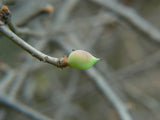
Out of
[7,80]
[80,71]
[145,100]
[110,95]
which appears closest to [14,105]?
[7,80]

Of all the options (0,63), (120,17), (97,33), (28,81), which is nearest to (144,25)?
(120,17)

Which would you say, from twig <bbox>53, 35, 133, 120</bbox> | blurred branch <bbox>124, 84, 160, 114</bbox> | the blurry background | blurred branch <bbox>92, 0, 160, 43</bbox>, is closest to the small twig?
the blurry background

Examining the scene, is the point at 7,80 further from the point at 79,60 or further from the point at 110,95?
the point at 79,60

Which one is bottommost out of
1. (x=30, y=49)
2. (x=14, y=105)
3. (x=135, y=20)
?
(x=30, y=49)

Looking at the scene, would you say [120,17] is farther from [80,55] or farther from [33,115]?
[80,55]

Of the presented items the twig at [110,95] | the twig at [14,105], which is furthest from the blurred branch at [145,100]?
the twig at [14,105]

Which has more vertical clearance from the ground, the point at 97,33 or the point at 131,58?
the point at 131,58

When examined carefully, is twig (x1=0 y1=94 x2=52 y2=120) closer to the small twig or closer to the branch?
the small twig

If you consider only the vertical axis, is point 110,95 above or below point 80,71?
below

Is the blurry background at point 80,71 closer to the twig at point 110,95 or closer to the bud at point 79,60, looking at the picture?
the twig at point 110,95
